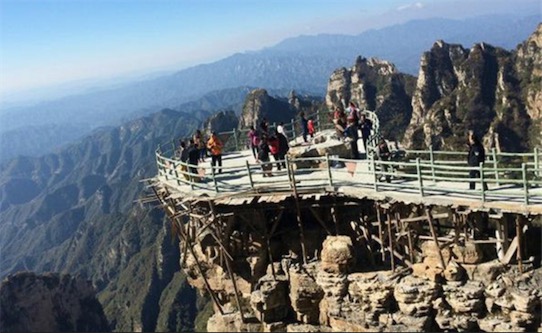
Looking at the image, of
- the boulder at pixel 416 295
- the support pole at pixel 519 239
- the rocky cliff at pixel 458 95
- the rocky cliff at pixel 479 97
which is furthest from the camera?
the rocky cliff at pixel 458 95

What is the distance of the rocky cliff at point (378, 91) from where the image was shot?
166875 millimetres

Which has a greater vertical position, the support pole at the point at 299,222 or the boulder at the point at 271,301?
the support pole at the point at 299,222

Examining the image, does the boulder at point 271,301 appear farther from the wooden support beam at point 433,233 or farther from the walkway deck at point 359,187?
the wooden support beam at point 433,233

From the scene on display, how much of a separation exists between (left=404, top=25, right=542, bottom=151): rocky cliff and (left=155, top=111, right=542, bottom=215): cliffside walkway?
3237 inches

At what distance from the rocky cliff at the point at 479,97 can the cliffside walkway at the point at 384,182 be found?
270ft

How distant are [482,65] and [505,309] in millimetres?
137992

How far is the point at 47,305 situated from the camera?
216 ft

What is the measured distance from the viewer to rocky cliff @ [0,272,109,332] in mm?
61781

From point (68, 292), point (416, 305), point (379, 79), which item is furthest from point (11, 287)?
point (379, 79)

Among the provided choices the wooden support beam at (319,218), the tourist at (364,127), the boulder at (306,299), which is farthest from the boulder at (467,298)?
the tourist at (364,127)

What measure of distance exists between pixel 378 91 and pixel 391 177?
154 metres

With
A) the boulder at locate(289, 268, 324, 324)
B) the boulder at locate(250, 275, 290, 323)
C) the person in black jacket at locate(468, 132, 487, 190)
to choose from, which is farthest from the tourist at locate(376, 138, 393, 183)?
the boulder at locate(250, 275, 290, 323)

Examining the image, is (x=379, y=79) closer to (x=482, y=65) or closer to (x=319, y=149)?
(x=482, y=65)

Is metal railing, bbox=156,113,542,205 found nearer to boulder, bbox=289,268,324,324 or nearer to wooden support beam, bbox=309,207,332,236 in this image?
wooden support beam, bbox=309,207,332,236
